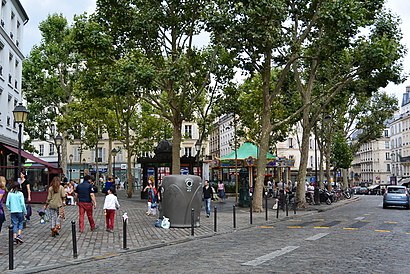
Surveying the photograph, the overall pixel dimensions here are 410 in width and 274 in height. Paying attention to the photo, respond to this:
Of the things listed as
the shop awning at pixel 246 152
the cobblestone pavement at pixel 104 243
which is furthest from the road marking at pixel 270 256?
the shop awning at pixel 246 152

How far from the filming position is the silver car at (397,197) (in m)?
31.1

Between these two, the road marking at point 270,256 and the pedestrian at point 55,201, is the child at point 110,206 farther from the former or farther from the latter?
the road marking at point 270,256

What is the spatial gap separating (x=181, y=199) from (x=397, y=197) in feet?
61.7

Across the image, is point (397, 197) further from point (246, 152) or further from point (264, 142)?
point (246, 152)

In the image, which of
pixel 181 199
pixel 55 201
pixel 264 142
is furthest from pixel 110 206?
pixel 264 142

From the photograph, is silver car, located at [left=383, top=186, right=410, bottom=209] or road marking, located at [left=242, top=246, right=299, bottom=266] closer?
road marking, located at [left=242, top=246, right=299, bottom=266]

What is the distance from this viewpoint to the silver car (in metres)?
31.1

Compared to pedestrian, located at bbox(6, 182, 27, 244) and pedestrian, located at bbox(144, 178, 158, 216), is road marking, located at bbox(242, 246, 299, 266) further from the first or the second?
pedestrian, located at bbox(144, 178, 158, 216)

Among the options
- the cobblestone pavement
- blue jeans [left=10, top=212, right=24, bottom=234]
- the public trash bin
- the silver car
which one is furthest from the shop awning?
blue jeans [left=10, top=212, right=24, bottom=234]

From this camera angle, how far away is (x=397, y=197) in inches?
1235

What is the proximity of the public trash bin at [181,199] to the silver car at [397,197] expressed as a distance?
18104 millimetres

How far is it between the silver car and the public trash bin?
59.4 feet

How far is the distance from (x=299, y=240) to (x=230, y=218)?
26.6 feet

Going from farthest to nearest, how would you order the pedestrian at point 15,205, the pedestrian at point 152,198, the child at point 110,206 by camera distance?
the pedestrian at point 152,198
the child at point 110,206
the pedestrian at point 15,205
